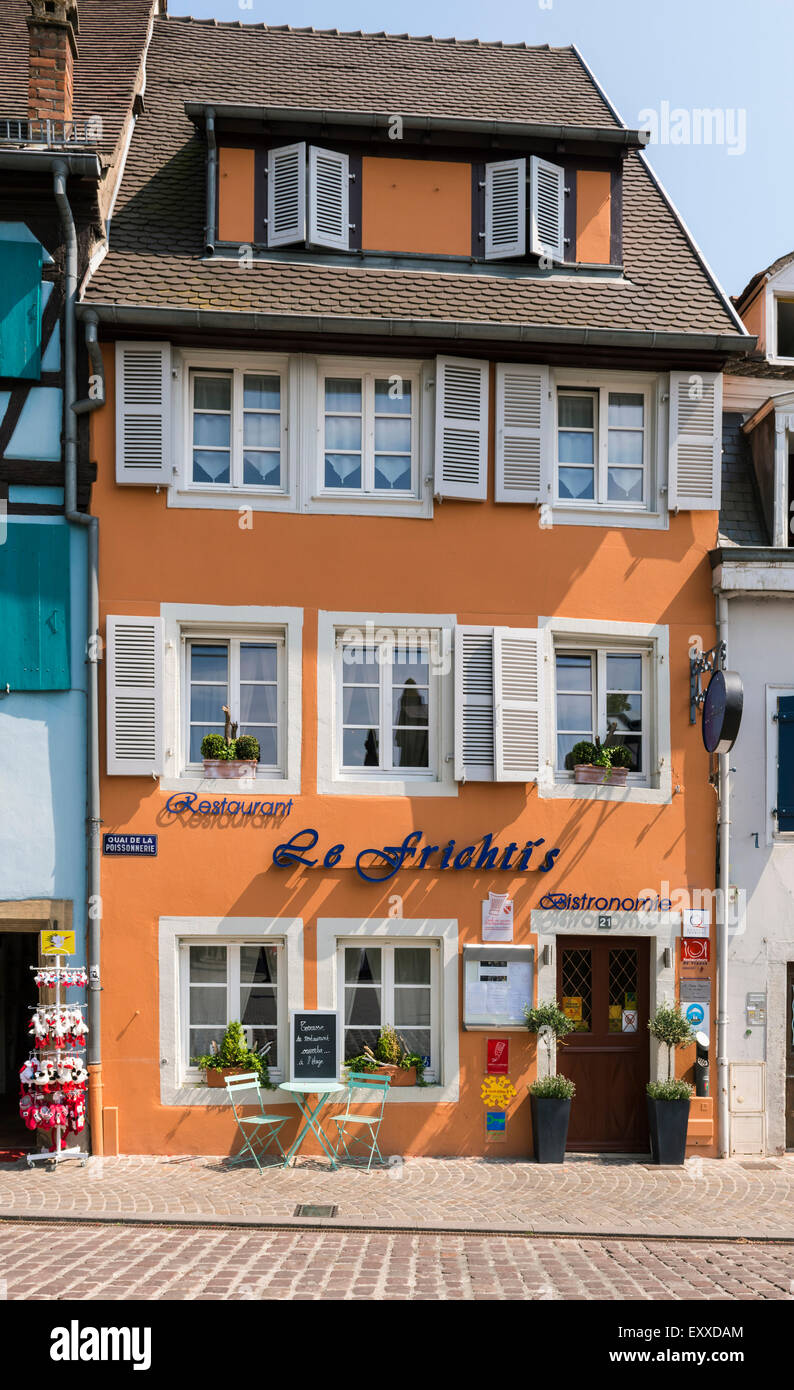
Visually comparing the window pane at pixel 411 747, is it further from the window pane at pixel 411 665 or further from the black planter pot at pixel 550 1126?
the black planter pot at pixel 550 1126

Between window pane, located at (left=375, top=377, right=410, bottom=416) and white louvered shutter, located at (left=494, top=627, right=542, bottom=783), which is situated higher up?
window pane, located at (left=375, top=377, right=410, bottom=416)

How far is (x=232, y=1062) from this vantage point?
11664 mm

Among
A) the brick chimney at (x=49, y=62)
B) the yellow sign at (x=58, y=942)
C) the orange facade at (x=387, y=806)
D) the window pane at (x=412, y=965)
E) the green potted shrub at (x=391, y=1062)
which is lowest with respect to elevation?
the green potted shrub at (x=391, y=1062)

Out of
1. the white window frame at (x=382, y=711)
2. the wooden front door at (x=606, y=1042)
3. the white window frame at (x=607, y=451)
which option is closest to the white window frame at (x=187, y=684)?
the white window frame at (x=382, y=711)

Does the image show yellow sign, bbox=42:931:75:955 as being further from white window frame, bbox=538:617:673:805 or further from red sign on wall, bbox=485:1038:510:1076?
white window frame, bbox=538:617:673:805

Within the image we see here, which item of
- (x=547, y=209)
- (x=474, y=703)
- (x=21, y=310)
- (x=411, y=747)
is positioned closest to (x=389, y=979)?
(x=411, y=747)

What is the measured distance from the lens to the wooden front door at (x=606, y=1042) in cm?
1215

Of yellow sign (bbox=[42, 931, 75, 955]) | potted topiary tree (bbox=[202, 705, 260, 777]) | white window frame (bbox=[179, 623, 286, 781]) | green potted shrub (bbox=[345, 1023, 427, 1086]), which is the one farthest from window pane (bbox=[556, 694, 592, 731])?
yellow sign (bbox=[42, 931, 75, 955])

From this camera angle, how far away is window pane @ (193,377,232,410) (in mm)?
12391

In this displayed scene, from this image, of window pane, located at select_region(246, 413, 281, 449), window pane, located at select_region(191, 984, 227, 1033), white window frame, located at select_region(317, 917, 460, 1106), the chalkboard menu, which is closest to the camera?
the chalkboard menu

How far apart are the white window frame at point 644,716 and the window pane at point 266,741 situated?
8.88ft

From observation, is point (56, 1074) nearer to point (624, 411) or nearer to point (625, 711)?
point (625, 711)

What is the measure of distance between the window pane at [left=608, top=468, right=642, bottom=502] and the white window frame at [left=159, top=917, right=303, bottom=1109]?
5.48m

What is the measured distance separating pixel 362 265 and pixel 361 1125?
8895mm
